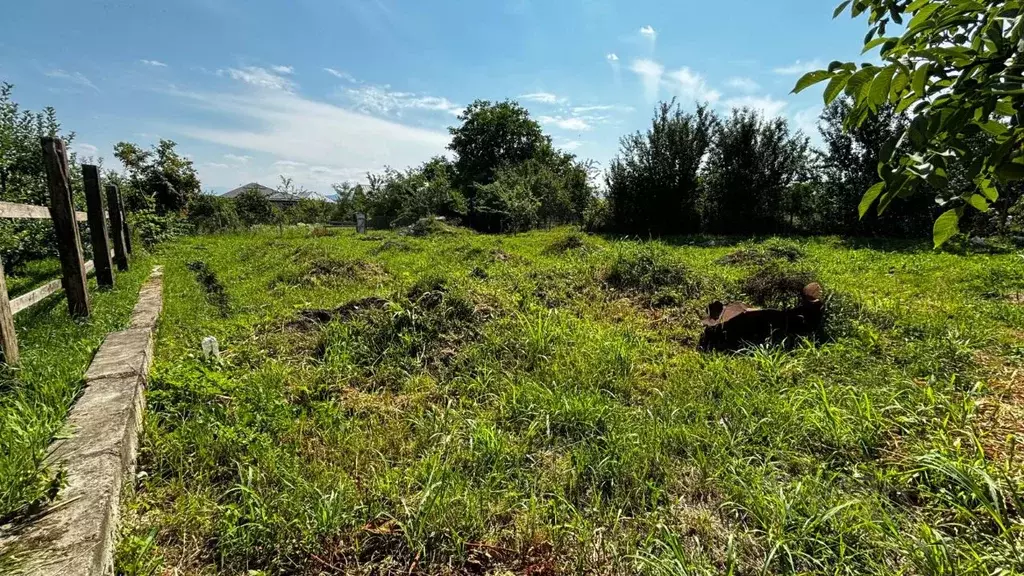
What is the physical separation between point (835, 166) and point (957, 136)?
56.3 ft

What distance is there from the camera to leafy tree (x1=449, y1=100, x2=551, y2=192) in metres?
39.3

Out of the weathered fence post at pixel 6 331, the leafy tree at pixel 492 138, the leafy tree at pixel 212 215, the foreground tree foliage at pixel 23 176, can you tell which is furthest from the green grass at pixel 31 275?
the leafy tree at pixel 492 138

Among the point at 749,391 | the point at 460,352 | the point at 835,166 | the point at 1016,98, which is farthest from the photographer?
the point at 835,166

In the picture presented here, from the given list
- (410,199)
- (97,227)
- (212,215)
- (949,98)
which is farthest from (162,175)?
(949,98)

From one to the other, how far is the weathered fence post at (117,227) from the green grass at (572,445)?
459cm

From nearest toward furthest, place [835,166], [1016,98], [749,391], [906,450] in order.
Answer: [1016,98] < [906,450] < [749,391] < [835,166]

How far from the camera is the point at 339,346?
13.3 ft

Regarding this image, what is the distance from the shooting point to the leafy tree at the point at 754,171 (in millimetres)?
15156

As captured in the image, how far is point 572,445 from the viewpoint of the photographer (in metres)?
2.66

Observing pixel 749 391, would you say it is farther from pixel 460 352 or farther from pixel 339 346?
pixel 339 346

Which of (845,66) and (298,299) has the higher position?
(845,66)

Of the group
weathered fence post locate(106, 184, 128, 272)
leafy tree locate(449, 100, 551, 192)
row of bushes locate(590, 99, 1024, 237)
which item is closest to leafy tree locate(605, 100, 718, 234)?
row of bushes locate(590, 99, 1024, 237)

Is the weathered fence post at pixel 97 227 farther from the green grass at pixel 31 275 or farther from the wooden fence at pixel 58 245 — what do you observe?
the green grass at pixel 31 275

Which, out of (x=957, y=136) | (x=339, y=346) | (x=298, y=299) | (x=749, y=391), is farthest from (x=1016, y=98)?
(x=298, y=299)
